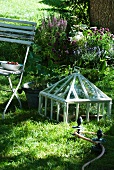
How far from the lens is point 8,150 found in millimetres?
5074

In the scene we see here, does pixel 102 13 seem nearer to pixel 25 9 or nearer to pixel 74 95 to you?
pixel 74 95

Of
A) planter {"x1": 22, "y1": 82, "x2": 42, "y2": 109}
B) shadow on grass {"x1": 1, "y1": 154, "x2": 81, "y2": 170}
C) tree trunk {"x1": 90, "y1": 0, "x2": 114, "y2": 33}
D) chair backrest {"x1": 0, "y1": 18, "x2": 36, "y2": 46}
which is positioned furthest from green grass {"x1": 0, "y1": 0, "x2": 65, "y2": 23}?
shadow on grass {"x1": 1, "y1": 154, "x2": 81, "y2": 170}

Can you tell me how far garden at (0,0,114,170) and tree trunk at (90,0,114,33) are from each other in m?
0.15

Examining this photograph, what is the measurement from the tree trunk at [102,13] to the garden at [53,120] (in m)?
0.15

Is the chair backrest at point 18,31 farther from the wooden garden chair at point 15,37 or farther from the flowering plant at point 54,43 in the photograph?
the flowering plant at point 54,43

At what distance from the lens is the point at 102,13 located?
10.1 m

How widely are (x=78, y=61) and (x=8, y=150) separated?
3.73 m

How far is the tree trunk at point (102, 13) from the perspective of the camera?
10.0 metres

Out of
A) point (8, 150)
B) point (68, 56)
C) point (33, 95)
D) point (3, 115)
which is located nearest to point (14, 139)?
point (8, 150)

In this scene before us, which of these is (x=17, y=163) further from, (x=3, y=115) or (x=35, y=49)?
(x=35, y=49)

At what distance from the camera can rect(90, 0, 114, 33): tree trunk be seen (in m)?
10.0

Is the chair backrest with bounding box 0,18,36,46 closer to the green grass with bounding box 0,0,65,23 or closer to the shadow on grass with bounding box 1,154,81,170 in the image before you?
the shadow on grass with bounding box 1,154,81,170

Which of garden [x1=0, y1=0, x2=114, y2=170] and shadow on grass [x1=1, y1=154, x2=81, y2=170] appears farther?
garden [x1=0, y1=0, x2=114, y2=170]

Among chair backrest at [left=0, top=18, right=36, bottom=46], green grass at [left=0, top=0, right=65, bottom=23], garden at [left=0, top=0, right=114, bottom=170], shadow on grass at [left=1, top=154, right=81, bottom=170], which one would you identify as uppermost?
green grass at [left=0, top=0, right=65, bottom=23]
